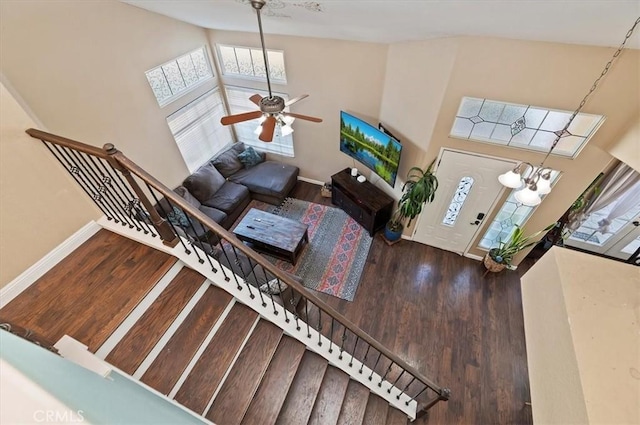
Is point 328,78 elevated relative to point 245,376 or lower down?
elevated

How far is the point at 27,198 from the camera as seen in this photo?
2178mm

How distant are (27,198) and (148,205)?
1019 mm

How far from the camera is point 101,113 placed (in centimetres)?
347

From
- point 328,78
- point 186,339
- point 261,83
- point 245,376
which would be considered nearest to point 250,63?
point 261,83

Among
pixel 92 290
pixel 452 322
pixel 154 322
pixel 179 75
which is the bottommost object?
pixel 452 322

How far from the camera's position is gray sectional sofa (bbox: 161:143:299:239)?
492 cm

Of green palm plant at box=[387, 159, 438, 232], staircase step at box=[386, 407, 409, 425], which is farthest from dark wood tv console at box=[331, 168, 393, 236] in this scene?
staircase step at box=[386, 407, 409, 425]

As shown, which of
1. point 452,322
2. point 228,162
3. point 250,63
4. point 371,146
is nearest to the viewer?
point 452,322

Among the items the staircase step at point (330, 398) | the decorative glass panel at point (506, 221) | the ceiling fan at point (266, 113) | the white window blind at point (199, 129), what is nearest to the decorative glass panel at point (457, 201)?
the decorative glass panel at point (506, 221)

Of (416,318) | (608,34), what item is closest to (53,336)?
(416,318)

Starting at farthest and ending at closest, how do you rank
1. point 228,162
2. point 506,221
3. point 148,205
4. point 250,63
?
point 228,162 → point 250,63 → point 506,221 → point 148,205

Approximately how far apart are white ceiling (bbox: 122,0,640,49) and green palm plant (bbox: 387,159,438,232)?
166 cm

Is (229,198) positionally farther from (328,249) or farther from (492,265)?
(492,265)

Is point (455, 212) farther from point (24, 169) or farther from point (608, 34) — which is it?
point (24, 169)
